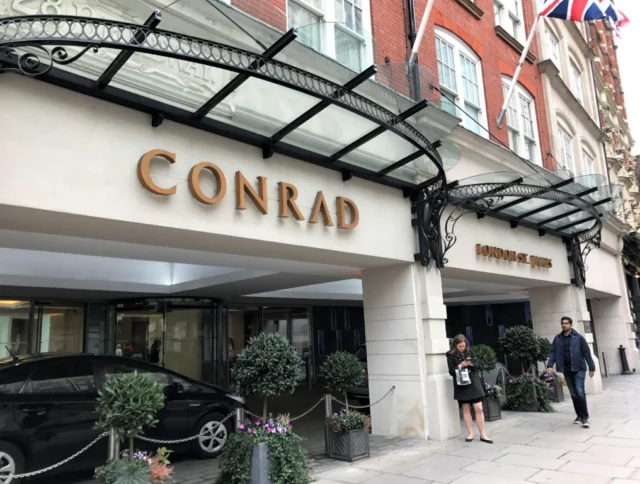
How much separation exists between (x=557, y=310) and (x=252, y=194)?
11230mm

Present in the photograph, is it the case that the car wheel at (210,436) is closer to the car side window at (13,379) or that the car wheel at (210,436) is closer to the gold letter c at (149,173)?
the car side window at (13,379)

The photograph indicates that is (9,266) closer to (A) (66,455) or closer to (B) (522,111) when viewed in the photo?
(A) (66,455)

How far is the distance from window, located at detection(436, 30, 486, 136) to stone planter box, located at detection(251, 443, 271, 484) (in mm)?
7964

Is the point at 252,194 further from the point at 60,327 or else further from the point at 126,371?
the point at 60,327

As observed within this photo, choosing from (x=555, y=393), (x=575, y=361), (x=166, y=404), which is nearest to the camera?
(x=166, y=404)

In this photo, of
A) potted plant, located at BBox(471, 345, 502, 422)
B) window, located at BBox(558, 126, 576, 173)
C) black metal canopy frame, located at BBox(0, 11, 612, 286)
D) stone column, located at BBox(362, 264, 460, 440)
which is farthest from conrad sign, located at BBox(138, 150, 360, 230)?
window, located at BBox(558, 126, 576, 173)

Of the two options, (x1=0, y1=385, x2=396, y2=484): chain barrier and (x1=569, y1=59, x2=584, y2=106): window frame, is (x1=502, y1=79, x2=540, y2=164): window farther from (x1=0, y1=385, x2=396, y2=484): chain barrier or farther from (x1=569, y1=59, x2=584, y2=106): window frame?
(x1=0, y1=385, x2=396, y2=484): chain barrier

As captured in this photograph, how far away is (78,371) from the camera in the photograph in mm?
6480

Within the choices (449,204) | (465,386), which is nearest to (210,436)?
(465,386)

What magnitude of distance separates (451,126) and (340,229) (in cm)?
263

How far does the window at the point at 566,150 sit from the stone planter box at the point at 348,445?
1232 centimetres

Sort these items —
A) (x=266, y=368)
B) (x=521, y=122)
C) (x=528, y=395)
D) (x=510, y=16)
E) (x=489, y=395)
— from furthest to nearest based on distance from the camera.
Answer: (x=510, y=16) → (x=521, y=122) → (x=528, y=395) → (x=489, y=395) → (x=266, y=368)

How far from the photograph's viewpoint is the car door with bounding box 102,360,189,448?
682cm

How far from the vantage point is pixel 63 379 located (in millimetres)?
6273
